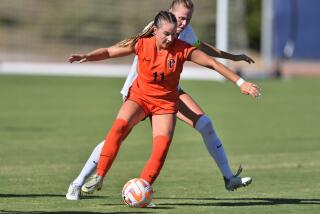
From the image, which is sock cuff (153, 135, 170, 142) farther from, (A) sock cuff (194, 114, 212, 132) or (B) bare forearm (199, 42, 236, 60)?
(B) bare forearm (199, 42, 236, 60)

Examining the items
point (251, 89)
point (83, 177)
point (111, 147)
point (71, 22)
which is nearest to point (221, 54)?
point (251, 89)

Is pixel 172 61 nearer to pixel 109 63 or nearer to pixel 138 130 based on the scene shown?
pixel 138 130

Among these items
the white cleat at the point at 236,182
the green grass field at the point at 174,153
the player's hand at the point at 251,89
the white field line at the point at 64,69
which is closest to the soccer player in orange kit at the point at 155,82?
the player's hand at the point at 251,89

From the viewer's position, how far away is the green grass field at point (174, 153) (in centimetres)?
998

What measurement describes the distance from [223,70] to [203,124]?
1049 mm

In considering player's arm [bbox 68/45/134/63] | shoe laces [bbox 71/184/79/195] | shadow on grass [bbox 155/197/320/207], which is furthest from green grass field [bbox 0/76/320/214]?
player's arm [bbox 68/45/134/63]

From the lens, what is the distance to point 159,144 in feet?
31.2

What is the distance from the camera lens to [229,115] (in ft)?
75.8

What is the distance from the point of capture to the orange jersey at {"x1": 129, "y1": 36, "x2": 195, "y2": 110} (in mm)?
9570

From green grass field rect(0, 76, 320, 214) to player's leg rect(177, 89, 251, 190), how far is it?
317mm

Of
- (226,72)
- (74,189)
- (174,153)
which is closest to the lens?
(226,72)

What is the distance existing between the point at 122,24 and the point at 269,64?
13.5 metres

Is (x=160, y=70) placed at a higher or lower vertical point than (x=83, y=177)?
higher

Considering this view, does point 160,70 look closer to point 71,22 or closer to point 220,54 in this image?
point 220,54
